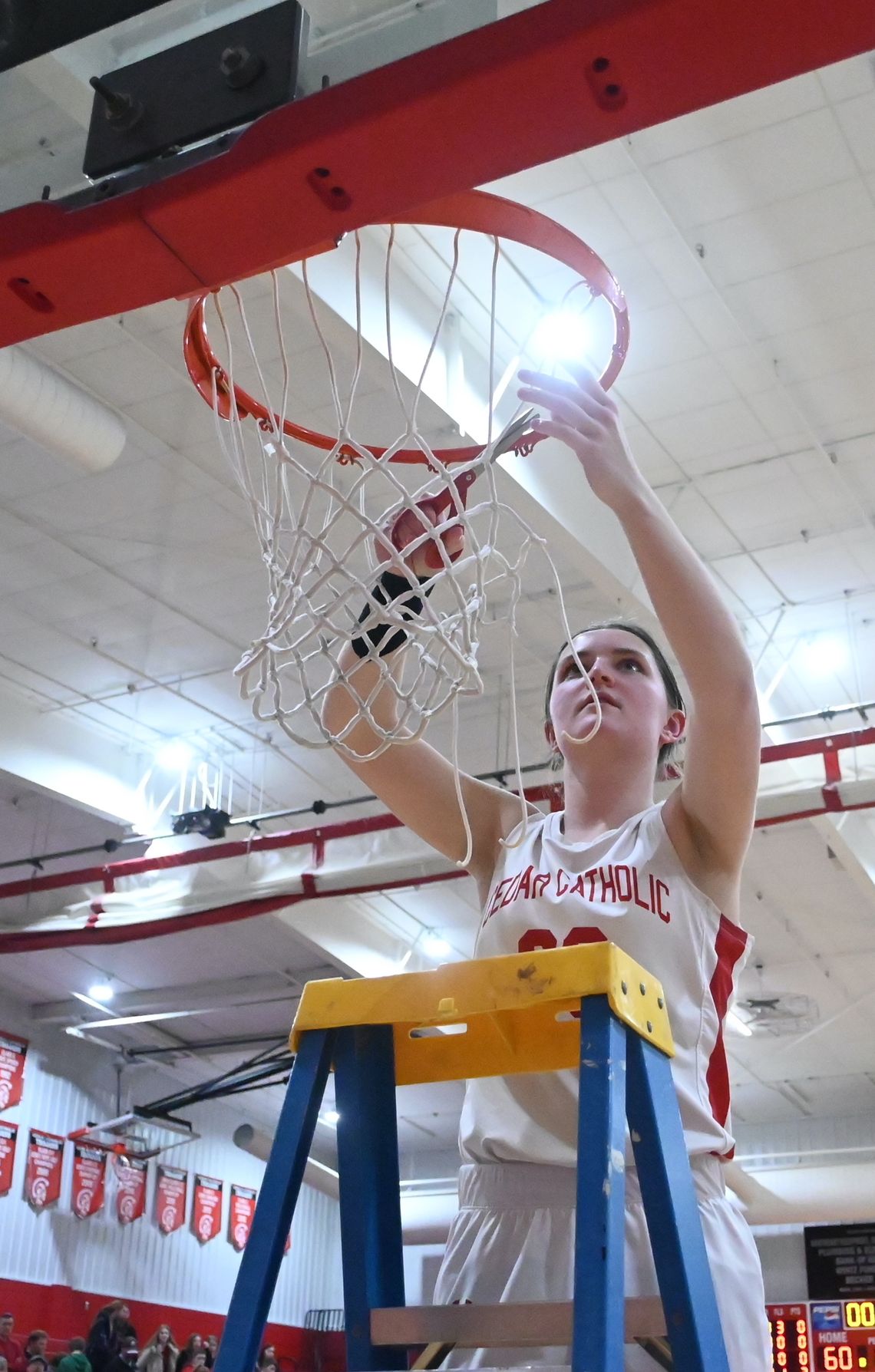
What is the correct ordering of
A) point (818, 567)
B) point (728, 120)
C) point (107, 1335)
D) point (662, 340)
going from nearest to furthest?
point (728, 120) → point (662, 340) → point (818, 567) → point (107, 1335)

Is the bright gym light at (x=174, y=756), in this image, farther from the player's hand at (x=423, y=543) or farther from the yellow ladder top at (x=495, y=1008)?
the yellow ladder top at (x=495, y=1008)

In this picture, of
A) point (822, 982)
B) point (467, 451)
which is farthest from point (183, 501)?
point (822, 982)

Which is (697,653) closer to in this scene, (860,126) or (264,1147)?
(860,126)

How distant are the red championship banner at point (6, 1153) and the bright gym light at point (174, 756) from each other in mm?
5861

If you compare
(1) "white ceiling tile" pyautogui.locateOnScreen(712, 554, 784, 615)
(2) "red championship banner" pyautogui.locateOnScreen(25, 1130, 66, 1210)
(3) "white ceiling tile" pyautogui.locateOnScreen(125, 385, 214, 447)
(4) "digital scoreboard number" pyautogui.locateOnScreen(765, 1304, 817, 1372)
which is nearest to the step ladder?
(3) "white ceiling tile" pyautogui.locateOnScreen(125, 385, 214, 447)

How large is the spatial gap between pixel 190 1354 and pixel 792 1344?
662 centimetres

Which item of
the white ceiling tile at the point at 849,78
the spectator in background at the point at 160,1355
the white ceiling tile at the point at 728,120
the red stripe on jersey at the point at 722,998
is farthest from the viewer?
the spectator in background at the point at 160,1355

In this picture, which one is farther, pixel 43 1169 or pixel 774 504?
pixel 43 1169

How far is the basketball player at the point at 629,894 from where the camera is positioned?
2092 millimetres

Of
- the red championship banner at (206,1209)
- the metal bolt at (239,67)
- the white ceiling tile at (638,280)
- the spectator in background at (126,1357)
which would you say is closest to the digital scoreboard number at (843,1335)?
the spectator in background at (126,1357)

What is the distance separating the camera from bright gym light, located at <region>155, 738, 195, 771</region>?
39.4ft

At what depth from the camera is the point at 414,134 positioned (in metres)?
2.32

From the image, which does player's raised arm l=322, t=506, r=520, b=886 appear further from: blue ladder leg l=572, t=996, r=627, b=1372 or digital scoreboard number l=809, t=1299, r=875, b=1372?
digital scoreboard number l=809, t=1299, r=875, b=1372

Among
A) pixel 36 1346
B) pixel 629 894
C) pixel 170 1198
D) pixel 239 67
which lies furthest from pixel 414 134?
pixel 170 1198
